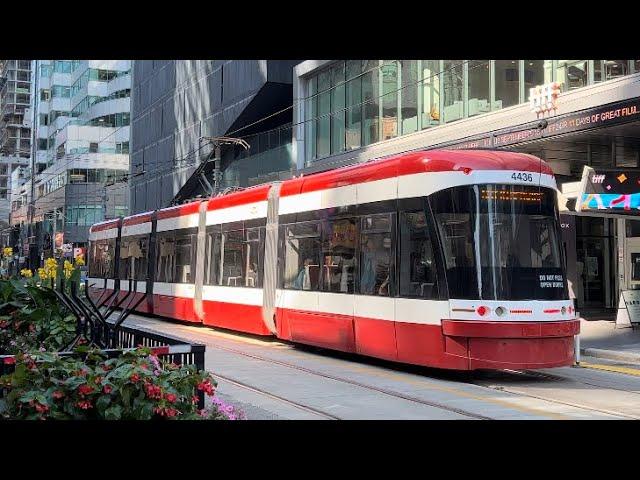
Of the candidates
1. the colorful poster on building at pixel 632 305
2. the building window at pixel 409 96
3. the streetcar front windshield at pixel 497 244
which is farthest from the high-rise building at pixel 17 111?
the streetcar front windshield at pixel 497 244

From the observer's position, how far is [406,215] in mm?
12016

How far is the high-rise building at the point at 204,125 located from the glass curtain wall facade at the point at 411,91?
3.45 metres

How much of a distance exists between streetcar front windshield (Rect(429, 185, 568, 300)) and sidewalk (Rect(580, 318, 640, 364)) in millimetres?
4637

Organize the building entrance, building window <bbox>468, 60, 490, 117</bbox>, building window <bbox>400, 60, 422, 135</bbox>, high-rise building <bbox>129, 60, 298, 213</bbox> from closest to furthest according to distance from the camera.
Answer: building window <bbox>468, 60, 490, 117</bbox>, the building entrance, building window <bbox>400, 60, 422, 135</bbox>, high-rise building <bbox>129, 60, 298, 213</bbox>

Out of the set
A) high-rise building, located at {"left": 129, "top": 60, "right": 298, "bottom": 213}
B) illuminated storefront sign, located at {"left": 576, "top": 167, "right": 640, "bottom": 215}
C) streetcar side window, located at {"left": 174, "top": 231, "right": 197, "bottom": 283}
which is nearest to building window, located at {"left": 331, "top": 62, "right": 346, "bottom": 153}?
high-rise building, located at {"left": 129, "top": 60, "right": 298, "bottom": 213}

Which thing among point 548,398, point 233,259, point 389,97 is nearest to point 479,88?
point 389,97

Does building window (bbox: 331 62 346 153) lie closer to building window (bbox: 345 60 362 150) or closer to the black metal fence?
building window (bbox: 345 60 362 150)

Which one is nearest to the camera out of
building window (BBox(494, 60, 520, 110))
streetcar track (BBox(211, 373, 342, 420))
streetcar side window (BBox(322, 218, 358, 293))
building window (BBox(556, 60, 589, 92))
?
streetcar track (BBox(211, 373, 342, 420))

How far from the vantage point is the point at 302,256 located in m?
15.2

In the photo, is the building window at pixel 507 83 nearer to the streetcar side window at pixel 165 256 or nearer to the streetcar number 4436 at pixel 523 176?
the streetcar side window at pixel 165 256

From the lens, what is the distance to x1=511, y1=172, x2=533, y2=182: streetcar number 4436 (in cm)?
1157

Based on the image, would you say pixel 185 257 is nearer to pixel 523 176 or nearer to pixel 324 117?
pixel 523 176

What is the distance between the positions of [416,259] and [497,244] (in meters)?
1.26
